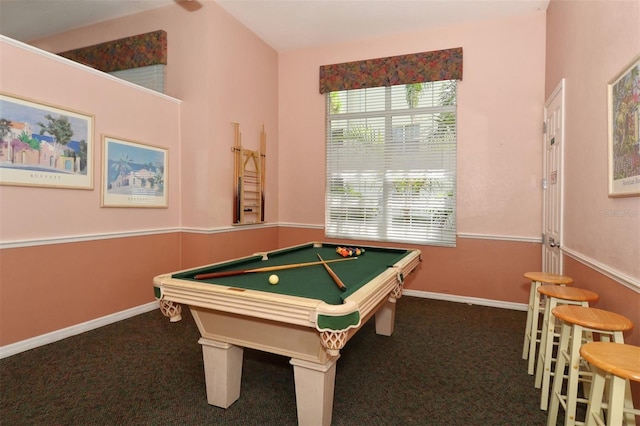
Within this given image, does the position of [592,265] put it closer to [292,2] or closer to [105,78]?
[292,2]

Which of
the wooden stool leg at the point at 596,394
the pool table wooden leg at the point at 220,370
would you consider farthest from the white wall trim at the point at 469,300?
the pool table wooden leg at the point at 220,370

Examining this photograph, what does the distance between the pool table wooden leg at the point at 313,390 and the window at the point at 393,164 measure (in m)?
2.87

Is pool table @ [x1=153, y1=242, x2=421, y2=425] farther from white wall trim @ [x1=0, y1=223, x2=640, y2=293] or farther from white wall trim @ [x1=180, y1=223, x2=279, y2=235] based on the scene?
white wall trim @ [x1=180, y1=223, x2=279, y2=235]

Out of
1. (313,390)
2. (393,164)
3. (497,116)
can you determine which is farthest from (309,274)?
(497,116)

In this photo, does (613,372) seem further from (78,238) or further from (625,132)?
(78,238)

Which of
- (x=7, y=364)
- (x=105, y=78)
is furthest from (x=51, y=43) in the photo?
(x=7, y=364)

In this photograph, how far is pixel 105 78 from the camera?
311 cm

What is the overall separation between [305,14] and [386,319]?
3427 millimetres

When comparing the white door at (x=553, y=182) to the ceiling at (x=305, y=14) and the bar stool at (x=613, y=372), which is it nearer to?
the ceiling at (x=305, y=14)

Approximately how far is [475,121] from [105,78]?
3.88 meters

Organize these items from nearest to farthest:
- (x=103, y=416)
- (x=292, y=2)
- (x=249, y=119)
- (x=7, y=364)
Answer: (x=103, y=416)
(x=7, y=364)
(x=292, y=2)
(x=249, y=119)

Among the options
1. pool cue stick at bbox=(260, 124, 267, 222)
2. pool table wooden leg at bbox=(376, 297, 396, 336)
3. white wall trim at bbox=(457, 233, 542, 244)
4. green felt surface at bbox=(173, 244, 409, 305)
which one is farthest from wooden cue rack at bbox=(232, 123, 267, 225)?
white wall trim at bbox=(457, 233, 542, 244)

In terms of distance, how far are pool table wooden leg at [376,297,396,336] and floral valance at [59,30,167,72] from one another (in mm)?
3499

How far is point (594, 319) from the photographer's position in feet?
5.18
